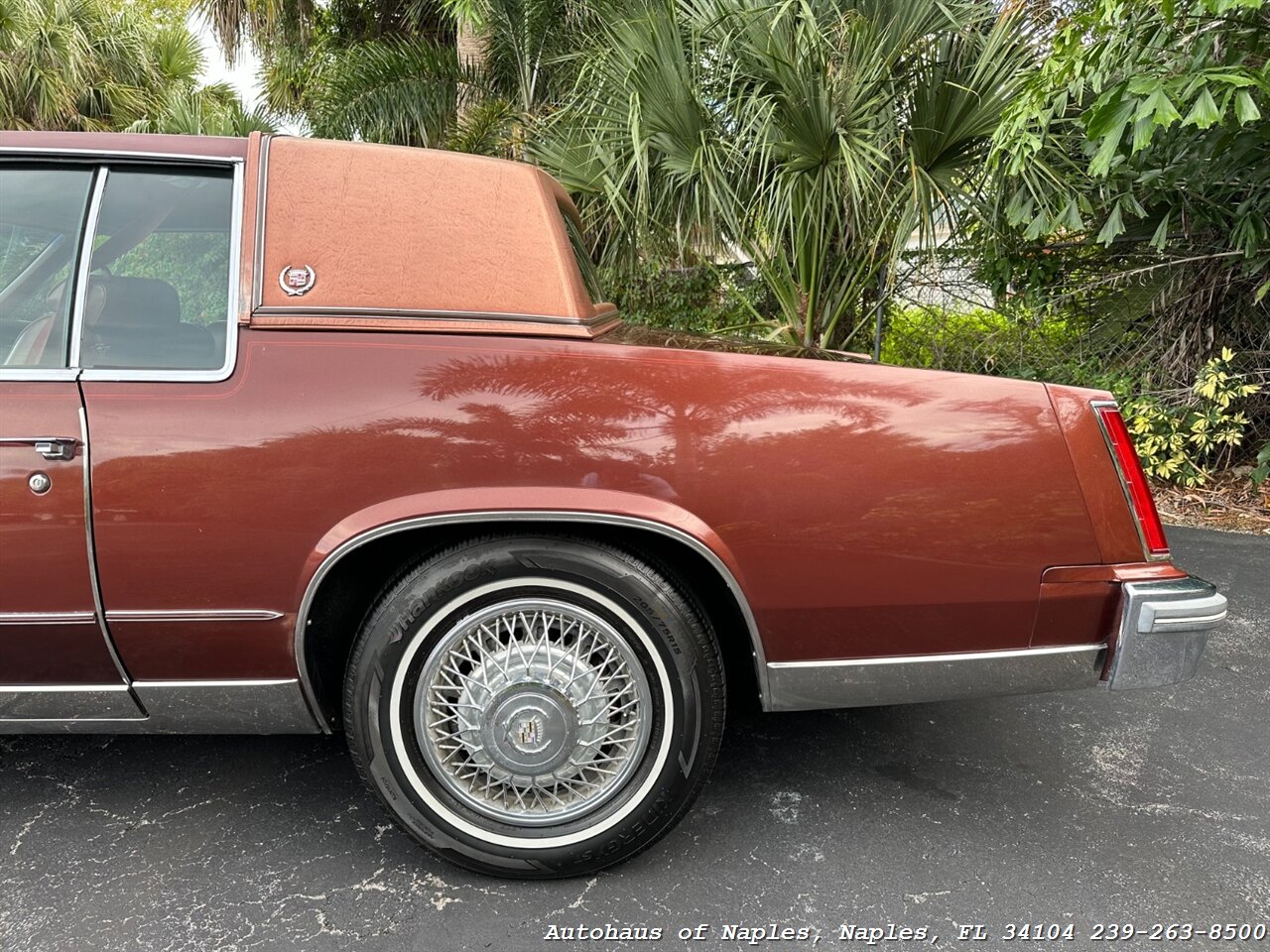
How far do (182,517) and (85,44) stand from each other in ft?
47.0

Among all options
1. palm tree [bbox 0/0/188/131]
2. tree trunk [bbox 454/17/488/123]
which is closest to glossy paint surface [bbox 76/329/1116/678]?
tree trunk [bbox 454/17/488/123]

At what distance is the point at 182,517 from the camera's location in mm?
1901

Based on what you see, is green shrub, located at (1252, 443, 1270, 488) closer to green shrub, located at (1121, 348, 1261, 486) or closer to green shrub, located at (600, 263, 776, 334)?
green shrub, located at (1121, 348, 1261, 486)

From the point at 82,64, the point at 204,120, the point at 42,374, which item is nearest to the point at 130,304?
the point at 42,374

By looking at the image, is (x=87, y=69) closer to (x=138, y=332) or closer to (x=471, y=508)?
(x=138, y=332)

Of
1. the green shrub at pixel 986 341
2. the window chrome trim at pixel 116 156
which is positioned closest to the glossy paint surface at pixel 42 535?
the window chrome trim at pixel 116 156

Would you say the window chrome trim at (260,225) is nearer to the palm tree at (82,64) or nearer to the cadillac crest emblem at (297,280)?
the cadillac crest emblem at (297,280)

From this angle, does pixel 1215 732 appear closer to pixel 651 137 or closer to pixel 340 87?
pixel 651 137

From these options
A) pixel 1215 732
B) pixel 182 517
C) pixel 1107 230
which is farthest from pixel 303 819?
pixel 1107 230

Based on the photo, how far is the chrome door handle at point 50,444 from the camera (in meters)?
1.88

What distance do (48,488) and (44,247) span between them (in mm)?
707

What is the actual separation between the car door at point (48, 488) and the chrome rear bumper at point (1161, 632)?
233cm

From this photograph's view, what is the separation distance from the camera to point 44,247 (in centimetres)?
218

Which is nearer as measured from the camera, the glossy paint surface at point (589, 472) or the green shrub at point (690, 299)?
the glossy paint surface at point (589, 472)
